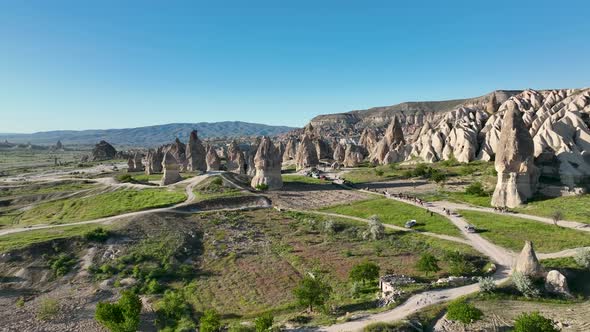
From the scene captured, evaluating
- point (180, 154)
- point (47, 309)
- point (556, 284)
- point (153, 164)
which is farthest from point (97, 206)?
point (556, 284)

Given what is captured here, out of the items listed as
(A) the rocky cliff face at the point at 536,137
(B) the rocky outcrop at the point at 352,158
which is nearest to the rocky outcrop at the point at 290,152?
(B) the rocky outcrop at the point at 352,158

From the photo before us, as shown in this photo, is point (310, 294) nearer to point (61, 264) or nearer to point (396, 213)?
point (61, 264)

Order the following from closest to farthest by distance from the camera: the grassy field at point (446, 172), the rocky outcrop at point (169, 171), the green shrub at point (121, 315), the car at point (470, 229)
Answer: the green shrub at point (121, 315) → the car at point (470, 229) → the grassy field at point (446, 172) → the rocky outcrop at point (169, 171)

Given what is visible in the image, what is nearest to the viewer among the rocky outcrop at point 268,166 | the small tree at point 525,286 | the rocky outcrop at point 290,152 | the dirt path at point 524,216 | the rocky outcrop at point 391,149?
the small tree at point 525,286

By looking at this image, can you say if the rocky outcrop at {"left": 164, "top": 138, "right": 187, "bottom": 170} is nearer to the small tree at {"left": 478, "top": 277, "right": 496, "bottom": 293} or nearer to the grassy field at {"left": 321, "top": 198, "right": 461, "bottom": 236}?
the grassy field at {"left": 321, "top": 198, "right": 461, "bottom": 236}

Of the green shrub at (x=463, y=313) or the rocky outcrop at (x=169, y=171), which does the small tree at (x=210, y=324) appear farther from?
the rocky outcrop at (x=169, y=171)

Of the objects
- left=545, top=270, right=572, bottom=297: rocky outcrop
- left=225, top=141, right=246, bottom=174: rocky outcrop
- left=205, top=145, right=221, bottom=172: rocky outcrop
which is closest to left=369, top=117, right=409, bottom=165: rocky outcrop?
left=225, top=141, right=246, bottom=174: rocky outcrop
